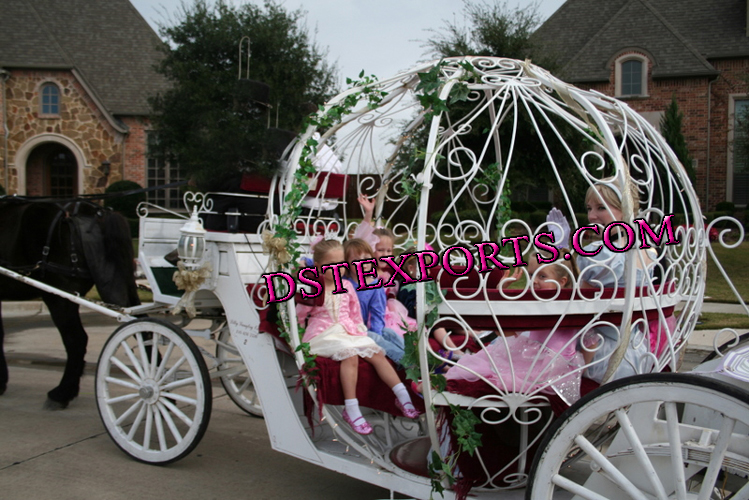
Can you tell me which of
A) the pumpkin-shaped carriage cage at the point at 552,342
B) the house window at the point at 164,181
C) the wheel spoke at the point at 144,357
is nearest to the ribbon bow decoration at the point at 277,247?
the pumpkin-shaped carriage cage at the point at 552,342

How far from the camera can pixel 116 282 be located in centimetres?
477

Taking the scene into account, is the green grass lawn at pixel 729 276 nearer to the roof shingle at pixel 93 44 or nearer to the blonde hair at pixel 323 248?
the blonde hair at pixel 323 248

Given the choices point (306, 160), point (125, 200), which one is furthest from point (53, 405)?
point (125, 200)

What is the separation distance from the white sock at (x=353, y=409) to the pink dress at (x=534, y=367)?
51 centimetres

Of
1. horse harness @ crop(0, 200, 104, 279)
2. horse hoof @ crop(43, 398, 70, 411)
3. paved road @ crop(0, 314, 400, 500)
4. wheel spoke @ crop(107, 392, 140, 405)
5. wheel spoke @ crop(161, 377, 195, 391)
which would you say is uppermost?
horse harness @ crop(0, 200, 104, 279)

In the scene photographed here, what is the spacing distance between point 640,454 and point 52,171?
23.1m

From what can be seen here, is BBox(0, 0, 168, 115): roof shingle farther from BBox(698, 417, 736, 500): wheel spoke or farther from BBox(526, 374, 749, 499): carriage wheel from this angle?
BBox(698, 417, 736, 500): wheel spoke

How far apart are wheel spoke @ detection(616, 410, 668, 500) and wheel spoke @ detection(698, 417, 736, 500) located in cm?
12

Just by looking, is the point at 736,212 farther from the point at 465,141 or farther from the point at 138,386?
the point at 138,386

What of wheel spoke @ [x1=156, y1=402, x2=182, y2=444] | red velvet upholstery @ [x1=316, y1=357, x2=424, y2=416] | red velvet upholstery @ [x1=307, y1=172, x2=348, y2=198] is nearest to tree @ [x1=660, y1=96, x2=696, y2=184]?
red velvet upholstery @ [x1=307, y1=172, x2=348, y2=198]

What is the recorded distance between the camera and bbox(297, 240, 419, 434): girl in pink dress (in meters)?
2.99

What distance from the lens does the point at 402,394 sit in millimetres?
2922

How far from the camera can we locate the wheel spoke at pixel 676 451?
6.47ft

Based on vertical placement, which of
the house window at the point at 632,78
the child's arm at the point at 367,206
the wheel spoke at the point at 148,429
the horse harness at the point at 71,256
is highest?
the house window at the point at 632,78
